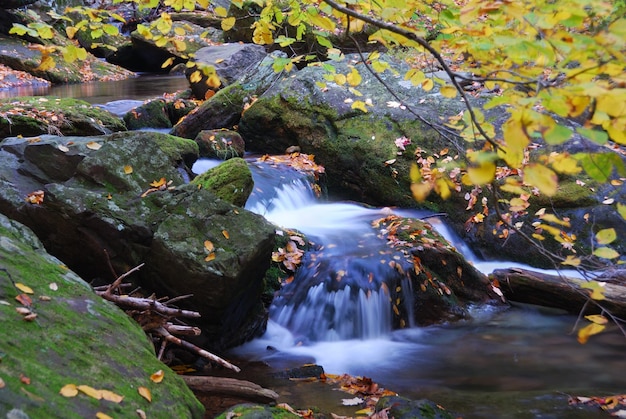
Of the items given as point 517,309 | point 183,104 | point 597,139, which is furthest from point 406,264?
point 183,104

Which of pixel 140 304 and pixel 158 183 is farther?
pixel 158 183

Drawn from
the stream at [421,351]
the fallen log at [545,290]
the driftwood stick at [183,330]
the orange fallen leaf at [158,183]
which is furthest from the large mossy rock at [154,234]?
the fallen log at [545,290]

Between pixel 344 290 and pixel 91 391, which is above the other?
pixel 91 391

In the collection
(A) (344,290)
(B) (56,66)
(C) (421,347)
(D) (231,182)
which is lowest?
(C) (421,347)

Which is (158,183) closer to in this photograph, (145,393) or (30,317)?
(30,317)

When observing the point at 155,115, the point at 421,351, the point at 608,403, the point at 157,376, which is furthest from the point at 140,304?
the point at 155,115

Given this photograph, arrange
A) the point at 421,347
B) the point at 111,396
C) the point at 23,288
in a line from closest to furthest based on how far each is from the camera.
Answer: the point at 111,396 < the point at 23,288 < the point at 421,347

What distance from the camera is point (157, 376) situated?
2.87 m

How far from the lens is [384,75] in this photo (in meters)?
9.75

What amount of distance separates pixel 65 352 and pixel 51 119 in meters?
6.69

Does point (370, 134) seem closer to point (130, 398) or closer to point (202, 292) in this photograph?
point (202, 292)

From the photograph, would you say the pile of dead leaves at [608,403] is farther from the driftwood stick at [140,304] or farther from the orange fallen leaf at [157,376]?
the orange fallen leaf at [157,376]

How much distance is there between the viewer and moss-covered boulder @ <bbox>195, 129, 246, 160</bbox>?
893 cm

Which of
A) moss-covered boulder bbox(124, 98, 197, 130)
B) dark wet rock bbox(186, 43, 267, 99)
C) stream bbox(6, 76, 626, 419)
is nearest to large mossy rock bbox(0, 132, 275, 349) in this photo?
stream bbox(6, 76, 626, 419)
